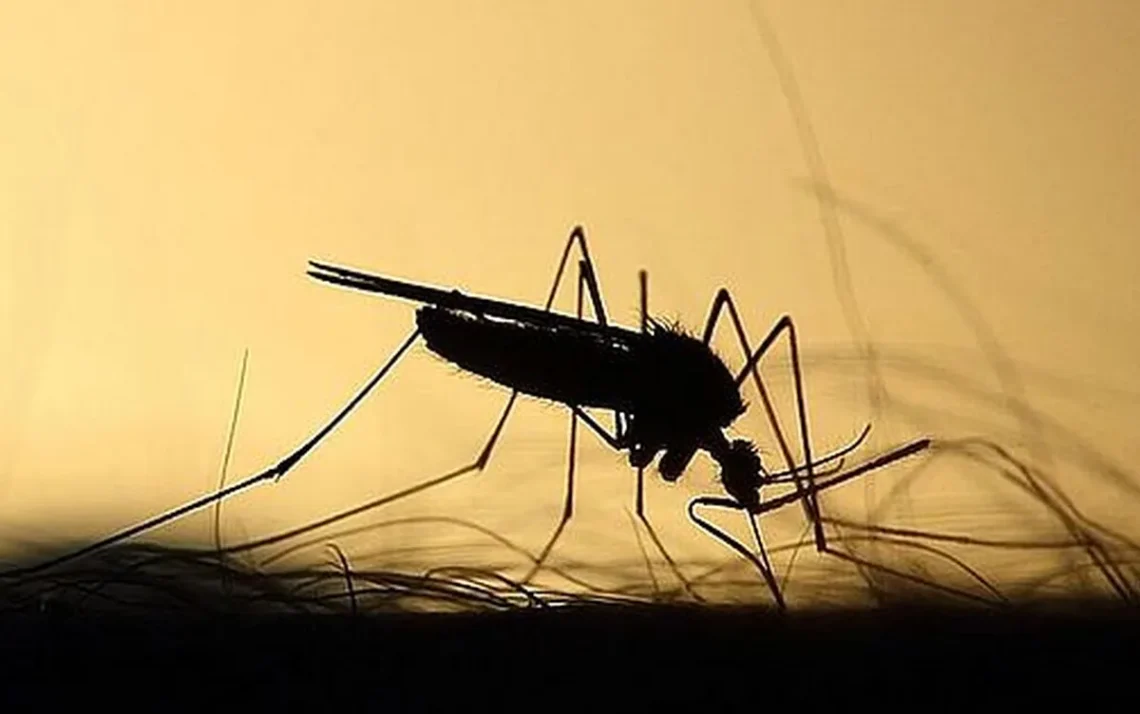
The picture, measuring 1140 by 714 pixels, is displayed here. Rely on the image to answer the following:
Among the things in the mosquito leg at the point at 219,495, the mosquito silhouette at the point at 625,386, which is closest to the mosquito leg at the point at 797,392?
the mosquito silhouette at the point at 625,386

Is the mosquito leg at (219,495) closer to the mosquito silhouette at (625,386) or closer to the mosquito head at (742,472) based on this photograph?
the mosquito silhouette at (625,386)

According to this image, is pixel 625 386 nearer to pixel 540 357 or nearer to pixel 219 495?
pixel 540 357

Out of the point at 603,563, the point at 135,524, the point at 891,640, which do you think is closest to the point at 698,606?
the point at 891,640

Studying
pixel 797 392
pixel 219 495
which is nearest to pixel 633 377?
pixel 797 392

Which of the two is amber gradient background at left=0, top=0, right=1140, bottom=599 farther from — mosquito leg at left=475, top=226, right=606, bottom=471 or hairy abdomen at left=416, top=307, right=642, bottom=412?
hairy abdomen at left=416, top=307, right=642, bottom=412

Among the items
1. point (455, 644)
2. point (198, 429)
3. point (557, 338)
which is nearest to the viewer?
point (455, 644)

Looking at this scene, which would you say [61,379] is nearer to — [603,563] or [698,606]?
[603,563]

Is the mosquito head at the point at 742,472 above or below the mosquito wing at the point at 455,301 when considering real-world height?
below
